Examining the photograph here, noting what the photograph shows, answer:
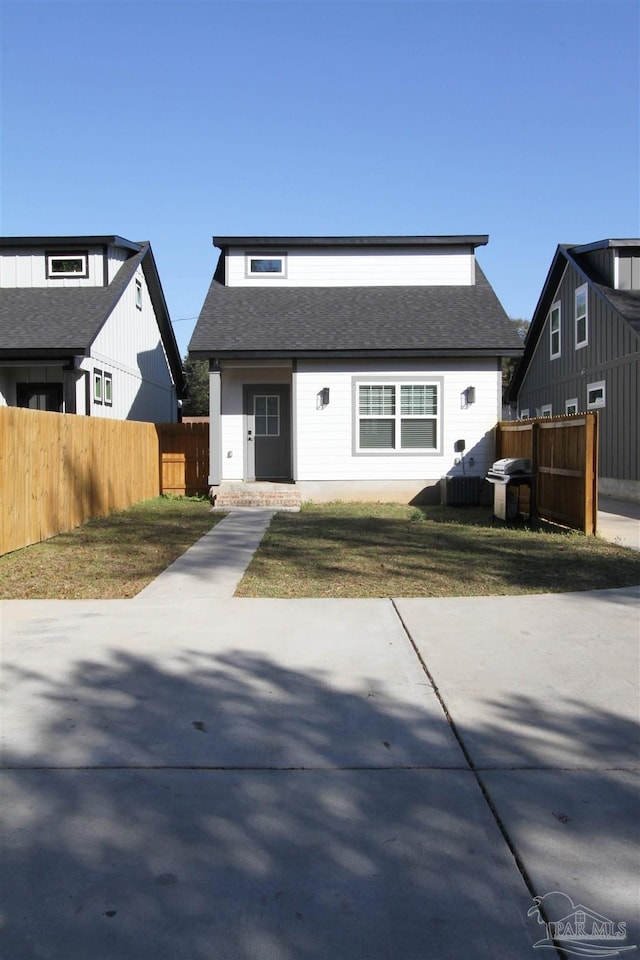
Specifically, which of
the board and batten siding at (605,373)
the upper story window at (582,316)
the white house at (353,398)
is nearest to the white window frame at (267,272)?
the white house at (353,398)

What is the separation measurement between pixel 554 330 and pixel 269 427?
11.1 meters

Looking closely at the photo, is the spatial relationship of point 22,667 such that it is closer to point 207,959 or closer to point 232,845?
point 232,845

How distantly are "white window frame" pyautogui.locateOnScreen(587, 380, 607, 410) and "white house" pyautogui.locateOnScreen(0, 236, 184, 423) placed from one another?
12246 mm

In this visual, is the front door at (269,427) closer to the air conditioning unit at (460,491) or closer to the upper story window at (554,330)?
the air conditioning unit at (460,491)

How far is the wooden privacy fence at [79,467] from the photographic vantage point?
33.6 feet

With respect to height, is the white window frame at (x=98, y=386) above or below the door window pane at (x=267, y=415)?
above

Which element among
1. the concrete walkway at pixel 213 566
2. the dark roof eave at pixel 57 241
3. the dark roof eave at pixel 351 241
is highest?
the dark roof eave at pixel 57 241

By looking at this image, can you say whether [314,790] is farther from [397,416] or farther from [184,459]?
[184,459]

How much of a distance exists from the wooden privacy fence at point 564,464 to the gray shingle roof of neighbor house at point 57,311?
365 inches

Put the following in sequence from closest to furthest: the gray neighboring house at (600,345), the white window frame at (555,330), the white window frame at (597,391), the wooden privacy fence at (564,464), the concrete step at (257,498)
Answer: the wooden privacy fence at (564,464) < the concrete step at (257,498) < the gray neighboring house at (600,345) < the white window frame at (597,391) < the white window frame at (555,330)

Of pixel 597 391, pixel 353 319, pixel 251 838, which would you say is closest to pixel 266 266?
pixel 353 319

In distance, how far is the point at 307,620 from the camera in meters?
6.61

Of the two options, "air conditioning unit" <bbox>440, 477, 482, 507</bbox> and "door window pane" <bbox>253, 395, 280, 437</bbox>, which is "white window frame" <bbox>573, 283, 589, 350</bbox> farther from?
"door window pane" <bbox>253, 395, 280, 437</bbox>

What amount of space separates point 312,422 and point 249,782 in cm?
1359
